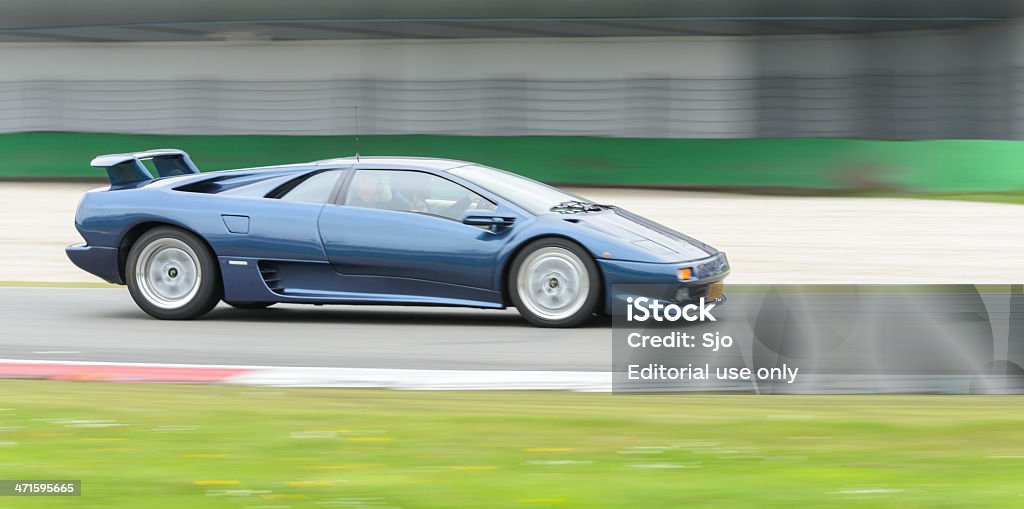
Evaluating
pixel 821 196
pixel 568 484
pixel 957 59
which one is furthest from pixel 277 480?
pixel 957 59

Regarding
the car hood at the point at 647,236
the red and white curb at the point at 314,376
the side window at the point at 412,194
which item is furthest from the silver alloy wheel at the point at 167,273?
the car hood at the point at 647,236

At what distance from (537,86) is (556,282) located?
18.4 m

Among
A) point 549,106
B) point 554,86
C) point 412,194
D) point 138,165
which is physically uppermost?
point 554,86

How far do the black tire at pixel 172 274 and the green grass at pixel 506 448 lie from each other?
2.40 m

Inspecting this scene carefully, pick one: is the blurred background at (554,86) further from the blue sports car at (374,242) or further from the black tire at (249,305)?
the blue sports car at (374,242)

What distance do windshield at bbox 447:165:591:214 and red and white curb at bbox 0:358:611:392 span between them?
1839 millimetres

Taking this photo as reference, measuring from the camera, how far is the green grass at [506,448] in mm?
4457

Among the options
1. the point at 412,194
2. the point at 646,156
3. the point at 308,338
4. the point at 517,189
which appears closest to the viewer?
the point at 308,338

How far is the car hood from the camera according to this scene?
8.64 meters

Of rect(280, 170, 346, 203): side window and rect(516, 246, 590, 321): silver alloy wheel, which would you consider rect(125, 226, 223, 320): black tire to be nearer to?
rect(280, 170, 346, 203): side window

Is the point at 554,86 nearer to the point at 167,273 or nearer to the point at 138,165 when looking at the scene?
the point at 138,165

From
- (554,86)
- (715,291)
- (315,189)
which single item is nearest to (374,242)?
(315,189)

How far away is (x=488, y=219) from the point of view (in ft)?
28.6

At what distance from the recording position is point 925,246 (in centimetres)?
1434
